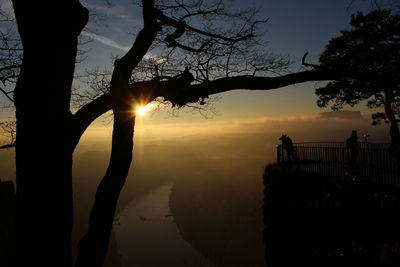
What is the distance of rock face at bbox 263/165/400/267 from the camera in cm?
883

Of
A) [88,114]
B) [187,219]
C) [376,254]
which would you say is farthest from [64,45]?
[187,219]

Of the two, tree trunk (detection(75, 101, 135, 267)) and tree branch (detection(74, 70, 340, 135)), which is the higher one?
tree branch (detection(74, 70, 340, 135))

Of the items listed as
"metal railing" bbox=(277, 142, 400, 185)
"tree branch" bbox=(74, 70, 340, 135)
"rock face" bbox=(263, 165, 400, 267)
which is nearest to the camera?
"tree branch" bbox=(74, 70, 340, 135)

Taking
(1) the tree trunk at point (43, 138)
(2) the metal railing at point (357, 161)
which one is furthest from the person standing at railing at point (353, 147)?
(1) the tree trunk at point (43, 138)

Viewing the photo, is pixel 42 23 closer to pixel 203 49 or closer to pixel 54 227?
pixel 54 227

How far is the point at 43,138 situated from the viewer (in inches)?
135

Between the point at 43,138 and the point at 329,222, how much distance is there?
442 inches

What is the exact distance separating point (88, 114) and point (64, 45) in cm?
96

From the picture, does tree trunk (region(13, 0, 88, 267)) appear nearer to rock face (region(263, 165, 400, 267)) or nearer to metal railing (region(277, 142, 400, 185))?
rock face (region(263, 165, 400, 267))

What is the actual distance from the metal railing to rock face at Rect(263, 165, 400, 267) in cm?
111

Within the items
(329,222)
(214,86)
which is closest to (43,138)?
(214,86)

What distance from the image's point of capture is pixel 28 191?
11.0 feet

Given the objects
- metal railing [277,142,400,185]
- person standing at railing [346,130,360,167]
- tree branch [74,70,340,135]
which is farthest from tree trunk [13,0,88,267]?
person standing at railing [346,130,360,167]

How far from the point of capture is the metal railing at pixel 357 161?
1363cm
